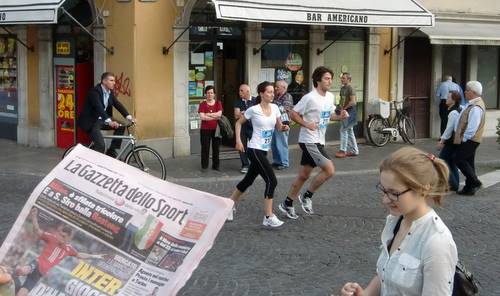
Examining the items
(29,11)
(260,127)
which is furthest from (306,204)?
(29,11)

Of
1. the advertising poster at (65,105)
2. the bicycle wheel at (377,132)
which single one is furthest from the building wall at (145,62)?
the bicycle wheel at (377,132)

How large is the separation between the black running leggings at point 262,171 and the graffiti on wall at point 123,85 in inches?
223

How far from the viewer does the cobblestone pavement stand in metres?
6.35

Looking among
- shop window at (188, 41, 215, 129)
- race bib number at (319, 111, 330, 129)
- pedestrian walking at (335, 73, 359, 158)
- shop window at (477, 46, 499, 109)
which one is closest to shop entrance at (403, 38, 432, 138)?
shop window at (477, 46, 499, 109)

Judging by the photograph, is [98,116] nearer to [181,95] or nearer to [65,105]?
[181,95]

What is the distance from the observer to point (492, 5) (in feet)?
65.9

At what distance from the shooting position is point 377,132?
16.8 m

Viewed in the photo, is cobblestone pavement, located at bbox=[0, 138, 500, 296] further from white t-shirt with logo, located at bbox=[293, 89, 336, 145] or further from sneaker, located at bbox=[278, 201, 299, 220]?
white t-shirt with logo, located at bbox=[293, 89, 336, 145]

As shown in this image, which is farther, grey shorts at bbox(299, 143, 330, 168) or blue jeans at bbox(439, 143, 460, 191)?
blue jeans at bbox(439, 143, 460, 191)

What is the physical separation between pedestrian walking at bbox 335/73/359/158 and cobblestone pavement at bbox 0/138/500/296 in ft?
10.6

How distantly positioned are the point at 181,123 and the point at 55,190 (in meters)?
11.4

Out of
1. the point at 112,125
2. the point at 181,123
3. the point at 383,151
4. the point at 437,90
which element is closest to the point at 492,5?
the point at 437,90

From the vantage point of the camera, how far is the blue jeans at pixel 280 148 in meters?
13.1

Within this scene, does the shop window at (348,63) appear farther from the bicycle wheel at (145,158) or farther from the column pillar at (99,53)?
the bicycle wheel at (145,158)
